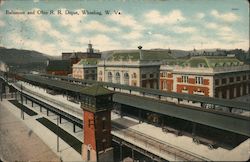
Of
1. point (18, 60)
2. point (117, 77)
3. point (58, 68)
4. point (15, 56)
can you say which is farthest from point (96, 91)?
point (18, 60)

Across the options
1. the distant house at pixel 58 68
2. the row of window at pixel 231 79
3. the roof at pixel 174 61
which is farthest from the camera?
the distant house at pixel 58 68

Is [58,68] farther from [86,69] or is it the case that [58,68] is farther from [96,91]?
[96,91]

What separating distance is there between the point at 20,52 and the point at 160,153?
16903 cm

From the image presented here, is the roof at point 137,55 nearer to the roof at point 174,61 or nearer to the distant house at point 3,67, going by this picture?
the roof at point 174,61

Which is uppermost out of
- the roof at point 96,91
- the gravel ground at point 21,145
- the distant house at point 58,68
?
the distant house at point 58,68

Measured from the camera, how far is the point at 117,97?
39812 millimetres

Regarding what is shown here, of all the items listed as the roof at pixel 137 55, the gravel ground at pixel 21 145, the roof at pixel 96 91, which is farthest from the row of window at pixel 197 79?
the gravel ground at pixel 21 145

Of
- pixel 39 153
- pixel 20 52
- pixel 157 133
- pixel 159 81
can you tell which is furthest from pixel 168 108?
pixel 20 52

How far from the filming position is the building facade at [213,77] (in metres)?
48.0

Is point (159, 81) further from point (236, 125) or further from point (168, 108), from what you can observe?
point (236, 125)

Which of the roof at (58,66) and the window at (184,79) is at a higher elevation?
the roof at (58,66)

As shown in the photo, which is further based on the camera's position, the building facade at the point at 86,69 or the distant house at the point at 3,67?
the distant house at the point at 3,67

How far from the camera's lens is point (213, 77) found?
4719 cm

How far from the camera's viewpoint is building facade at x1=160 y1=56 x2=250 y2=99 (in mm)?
48000
